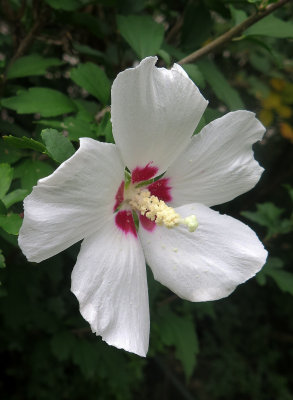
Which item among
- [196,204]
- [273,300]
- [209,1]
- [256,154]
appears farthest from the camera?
[273,300]

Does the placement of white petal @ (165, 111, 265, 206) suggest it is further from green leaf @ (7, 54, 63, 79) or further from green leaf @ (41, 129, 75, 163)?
green leaf @ (7, 54, 63, 79)

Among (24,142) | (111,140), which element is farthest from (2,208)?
(111,140)

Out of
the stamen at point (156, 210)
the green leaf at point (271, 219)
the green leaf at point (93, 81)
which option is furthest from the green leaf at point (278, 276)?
the green leaf at point (93, 81)

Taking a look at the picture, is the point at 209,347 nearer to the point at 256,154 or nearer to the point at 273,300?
the point at 273,300

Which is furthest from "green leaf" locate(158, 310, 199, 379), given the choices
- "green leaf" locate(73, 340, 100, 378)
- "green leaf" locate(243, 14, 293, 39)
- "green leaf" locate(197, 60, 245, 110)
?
"green leaf" locate(243, 14, 293, 39)

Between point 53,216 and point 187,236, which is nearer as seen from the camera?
point 53,216

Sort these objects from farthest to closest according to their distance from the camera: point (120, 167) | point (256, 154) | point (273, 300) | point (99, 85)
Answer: point (273, 300) → point (256, 154) → point (99, 85) → point (120, 167)

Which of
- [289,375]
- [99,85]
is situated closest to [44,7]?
[99,85]

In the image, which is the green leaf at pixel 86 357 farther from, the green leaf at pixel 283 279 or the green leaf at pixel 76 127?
the green leaf at pixel 76 127
